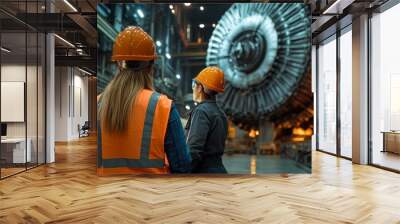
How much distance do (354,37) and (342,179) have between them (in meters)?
3.66

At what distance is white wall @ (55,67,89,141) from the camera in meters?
16.5

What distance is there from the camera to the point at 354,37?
27.7ft

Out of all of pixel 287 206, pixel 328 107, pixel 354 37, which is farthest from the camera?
pixel 328 107

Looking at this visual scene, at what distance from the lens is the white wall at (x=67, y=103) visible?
1645 centimetres

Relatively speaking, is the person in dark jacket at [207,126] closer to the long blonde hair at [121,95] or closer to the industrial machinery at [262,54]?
the industrial machinery at [262,54]

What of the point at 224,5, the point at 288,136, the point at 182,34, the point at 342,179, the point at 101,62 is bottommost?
the point at 342,179

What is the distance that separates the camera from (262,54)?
630 centimetres

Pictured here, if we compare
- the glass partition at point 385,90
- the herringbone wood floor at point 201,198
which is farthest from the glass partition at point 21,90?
the glass partition at point 385,90

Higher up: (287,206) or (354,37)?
(354,37)

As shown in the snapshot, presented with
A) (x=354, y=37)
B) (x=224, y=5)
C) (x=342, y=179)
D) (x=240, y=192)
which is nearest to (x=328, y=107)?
(x=354, y=37)

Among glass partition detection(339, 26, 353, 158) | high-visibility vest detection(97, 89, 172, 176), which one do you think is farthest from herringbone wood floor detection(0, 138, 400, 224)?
glass partition detection(339, 26, 353, 158)

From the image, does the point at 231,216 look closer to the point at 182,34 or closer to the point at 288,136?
the point at 288,136

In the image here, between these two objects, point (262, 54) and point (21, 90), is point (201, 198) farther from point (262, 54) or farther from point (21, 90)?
point (21, 90)

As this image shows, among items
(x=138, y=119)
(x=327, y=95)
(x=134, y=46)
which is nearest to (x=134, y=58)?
(x=134, y=46)
